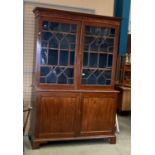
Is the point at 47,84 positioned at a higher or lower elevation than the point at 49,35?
lower

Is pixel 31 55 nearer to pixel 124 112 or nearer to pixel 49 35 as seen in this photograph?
pixel 49 35

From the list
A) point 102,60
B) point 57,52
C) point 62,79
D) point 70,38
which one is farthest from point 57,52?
point 102,60

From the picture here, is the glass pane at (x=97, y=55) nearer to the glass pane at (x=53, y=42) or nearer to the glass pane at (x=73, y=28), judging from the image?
the glass pane at (x=73, y=28)

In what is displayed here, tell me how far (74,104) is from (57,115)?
0.29 meters

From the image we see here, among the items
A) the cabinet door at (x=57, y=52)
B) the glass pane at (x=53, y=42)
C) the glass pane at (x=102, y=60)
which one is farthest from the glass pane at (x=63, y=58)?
the glass pane at (x=102, y=60)

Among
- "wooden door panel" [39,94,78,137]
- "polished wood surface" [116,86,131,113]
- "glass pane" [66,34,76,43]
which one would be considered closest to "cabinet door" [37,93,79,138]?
"wooden door panel" [39,94,78,137]

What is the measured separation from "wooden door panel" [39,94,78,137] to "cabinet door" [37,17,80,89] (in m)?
0.19

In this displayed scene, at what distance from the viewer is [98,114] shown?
336 centimetres

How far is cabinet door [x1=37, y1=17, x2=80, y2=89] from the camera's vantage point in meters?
3.06
